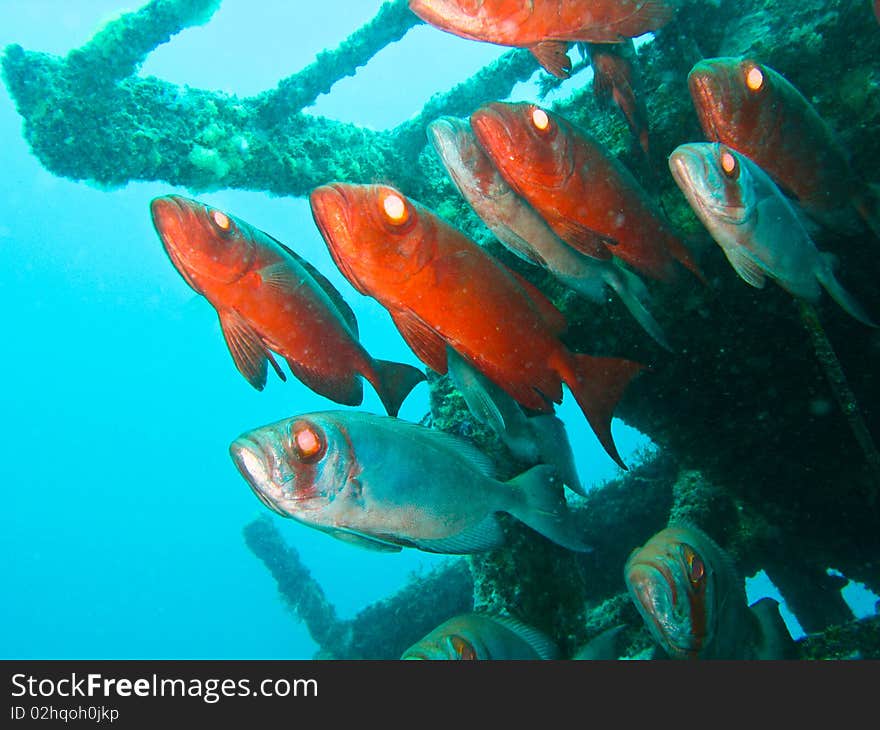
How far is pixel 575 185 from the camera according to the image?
204 cm

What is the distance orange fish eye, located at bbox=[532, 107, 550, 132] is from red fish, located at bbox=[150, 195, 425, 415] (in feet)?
3.84

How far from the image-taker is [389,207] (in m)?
1.82

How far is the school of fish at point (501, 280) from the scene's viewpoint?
1.91m

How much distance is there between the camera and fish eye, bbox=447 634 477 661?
2234 millimetres

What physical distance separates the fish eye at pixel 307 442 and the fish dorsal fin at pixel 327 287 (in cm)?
57

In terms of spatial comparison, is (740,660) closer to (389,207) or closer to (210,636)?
(389,207)

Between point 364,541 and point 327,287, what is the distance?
4.02 feet

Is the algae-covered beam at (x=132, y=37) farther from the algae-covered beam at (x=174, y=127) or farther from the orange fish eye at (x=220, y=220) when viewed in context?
the orange fish eye at (x=220, y=220)

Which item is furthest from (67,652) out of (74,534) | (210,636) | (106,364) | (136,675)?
(136,675)

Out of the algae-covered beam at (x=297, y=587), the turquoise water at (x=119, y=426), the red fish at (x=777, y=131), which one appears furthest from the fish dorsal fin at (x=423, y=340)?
the turquoise water at (x=119, y=426)

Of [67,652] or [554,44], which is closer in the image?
[554,44]

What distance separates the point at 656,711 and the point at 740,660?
493 millimetres

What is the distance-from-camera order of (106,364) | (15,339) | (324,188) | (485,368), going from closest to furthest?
(324,188) → (485,368) → (15,339) → (106,364)

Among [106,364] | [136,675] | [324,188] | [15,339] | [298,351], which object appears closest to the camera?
[324,188]
